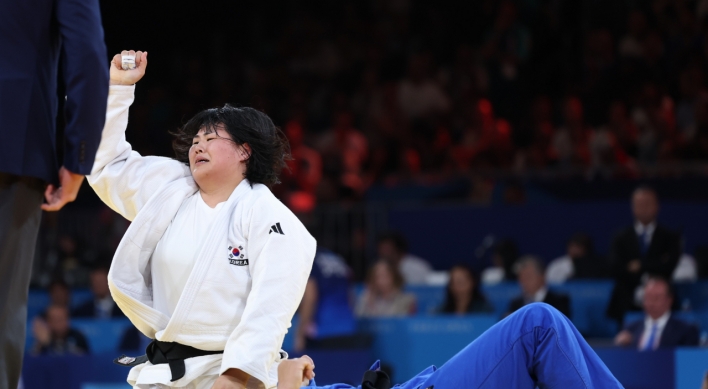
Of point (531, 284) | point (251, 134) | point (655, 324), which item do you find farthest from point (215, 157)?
point (531, 284)

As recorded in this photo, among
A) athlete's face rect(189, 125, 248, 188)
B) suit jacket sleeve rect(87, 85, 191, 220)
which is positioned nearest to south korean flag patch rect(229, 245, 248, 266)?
athlete's face rect(189, 125, 248, 188)

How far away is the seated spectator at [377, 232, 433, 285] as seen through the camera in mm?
10016

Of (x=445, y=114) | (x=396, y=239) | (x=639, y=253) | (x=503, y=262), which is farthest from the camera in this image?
(x=445, y=114)

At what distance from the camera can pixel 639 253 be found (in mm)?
8617

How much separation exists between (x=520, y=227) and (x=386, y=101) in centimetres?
329

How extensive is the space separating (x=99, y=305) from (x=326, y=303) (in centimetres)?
267

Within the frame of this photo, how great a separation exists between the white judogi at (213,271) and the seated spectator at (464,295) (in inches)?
208

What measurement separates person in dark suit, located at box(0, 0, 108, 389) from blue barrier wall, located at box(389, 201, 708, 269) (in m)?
7.57

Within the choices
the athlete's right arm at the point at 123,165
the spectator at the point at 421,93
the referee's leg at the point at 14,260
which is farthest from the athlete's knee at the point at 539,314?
the spectator at the point at 421,93

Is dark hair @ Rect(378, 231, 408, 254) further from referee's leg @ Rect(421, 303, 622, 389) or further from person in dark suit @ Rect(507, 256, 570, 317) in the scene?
referee's leg @ Rect(421, 303, 622, 389)

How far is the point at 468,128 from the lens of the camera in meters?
11.9

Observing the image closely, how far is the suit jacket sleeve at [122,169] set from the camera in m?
3.29

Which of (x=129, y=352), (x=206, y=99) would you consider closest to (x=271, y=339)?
(x=129, y=352)

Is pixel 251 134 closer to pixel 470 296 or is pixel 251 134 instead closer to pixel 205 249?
pixel 205 249
